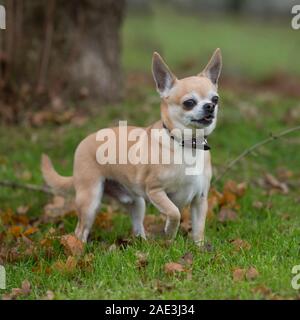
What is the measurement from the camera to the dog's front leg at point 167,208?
464 centimetres

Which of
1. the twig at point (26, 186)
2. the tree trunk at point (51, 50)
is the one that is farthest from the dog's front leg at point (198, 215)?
the tree trunk at point (51, 50)

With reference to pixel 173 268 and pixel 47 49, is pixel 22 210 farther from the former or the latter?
pixel 47 49

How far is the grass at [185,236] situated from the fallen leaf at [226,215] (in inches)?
2.3

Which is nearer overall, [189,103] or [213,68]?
[189,103]

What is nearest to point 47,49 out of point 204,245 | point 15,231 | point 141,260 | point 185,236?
point 15,231

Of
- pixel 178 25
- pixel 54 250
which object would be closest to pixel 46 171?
pixel 54 250

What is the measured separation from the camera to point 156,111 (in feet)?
26.7

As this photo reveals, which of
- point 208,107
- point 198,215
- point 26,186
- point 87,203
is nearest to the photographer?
point 208,107

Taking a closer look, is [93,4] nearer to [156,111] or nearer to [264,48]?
[156,111]

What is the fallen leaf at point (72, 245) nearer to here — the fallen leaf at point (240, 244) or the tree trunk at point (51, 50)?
the fallen leaf at point (240, 244)

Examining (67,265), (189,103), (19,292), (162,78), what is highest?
(162,78)

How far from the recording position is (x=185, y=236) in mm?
5148

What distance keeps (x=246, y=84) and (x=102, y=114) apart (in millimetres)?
5260

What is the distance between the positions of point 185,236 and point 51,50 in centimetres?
393
